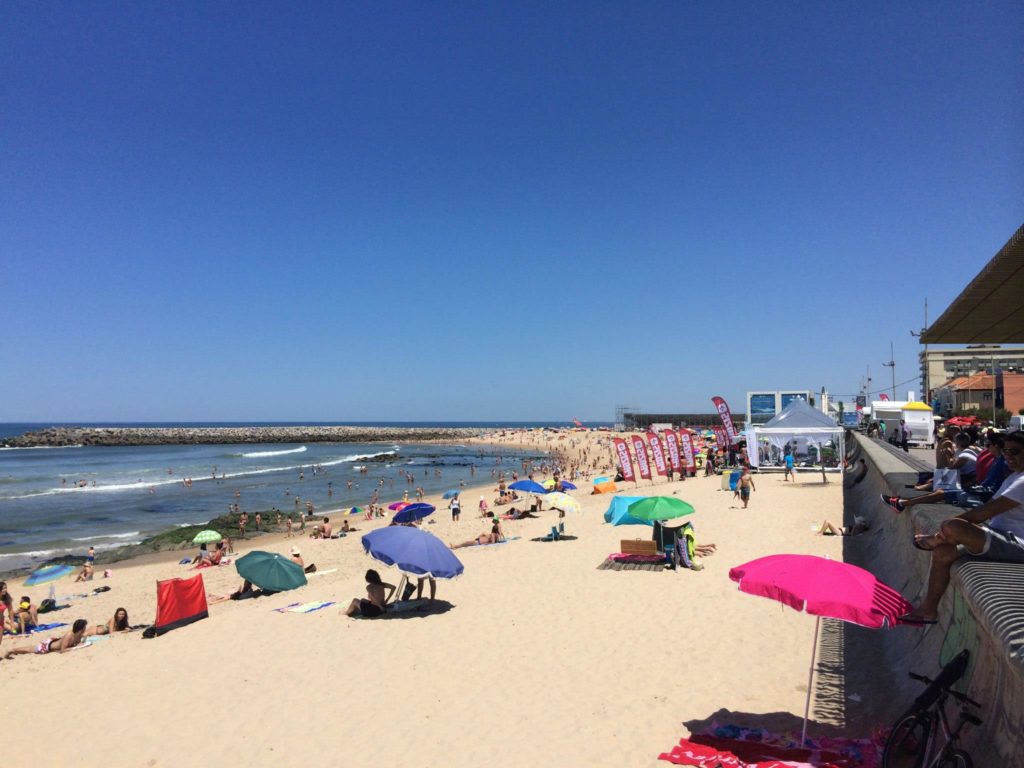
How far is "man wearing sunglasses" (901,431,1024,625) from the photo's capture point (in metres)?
4.30

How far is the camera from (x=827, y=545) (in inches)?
497

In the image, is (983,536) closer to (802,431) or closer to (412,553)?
(412,553)

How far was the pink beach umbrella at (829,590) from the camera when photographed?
4.32 metres

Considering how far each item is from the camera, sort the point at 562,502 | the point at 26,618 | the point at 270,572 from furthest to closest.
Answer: the point at 562,502, the point at 270,572, the point at 26,618

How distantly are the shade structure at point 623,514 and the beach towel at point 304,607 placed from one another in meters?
5.75

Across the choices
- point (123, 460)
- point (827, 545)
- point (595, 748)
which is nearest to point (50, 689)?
point (595, 748)

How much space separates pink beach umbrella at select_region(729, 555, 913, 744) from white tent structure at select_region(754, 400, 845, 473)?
21.7m

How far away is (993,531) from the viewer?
4.44 meters

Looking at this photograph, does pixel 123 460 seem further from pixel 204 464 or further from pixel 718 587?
pixel 718 587

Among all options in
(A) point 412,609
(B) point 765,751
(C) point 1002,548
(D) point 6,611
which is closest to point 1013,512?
(C) point 1002,548

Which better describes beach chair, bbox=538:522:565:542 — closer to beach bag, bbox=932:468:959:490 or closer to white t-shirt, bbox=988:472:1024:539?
beach bag, bbox=932:468:959:490

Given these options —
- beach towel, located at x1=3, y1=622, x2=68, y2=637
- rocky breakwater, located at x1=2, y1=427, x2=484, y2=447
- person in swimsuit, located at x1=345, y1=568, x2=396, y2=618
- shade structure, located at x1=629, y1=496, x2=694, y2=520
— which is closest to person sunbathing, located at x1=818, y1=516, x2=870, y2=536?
shade structure, located at x1=629, y1=496, x2=694, y2=520

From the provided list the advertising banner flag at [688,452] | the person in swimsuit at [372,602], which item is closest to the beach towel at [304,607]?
the person in swimsuit at [372,602]

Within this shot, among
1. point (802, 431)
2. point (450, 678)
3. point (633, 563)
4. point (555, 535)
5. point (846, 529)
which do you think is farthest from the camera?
point (802, 431)
